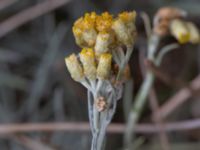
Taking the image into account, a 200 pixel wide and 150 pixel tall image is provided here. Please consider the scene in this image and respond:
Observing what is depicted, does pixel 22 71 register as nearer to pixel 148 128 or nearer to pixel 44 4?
pixel 44 4

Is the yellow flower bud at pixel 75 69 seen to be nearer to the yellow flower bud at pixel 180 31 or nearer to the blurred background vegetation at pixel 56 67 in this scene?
the yellow flower bud at pixel 180 31

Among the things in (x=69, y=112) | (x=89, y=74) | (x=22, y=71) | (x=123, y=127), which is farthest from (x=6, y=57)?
(x=89, y=74)

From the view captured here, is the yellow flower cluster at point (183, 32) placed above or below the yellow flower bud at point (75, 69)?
below

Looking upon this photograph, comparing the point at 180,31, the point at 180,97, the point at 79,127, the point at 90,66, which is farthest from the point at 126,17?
the point at 180,97

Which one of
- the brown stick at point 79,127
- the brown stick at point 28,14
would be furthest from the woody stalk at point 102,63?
the brown stick at point 28,14

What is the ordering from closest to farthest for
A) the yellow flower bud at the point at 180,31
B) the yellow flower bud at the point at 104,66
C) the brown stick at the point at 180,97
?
the yellow flower bud at the point at 104,66 → the yellow flower bud at the point at 180,31 → the brown stick at the point at 180,97

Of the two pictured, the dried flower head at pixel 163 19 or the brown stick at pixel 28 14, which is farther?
the brown stick at pixel 28 14

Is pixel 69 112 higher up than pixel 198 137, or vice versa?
pixel 69 112
